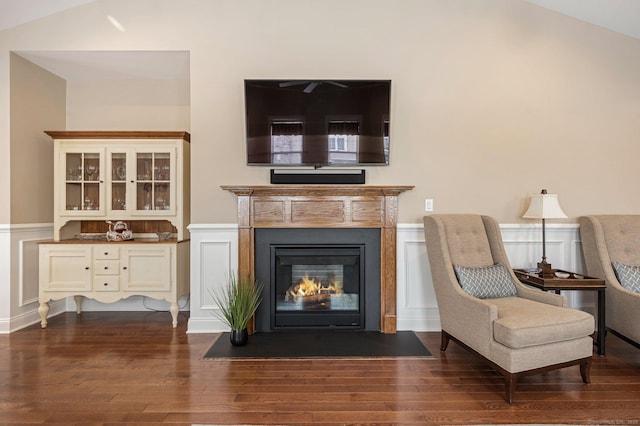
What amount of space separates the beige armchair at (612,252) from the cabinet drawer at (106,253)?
4253 mm

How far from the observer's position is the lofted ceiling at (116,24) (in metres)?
3.19

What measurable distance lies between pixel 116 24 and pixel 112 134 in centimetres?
100

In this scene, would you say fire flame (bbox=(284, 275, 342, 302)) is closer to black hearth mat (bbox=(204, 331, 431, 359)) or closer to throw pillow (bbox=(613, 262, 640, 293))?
black hearth mat (bbox=(204, 331, 431, 359))

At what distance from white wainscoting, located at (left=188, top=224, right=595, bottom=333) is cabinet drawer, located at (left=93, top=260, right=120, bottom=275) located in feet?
2.55

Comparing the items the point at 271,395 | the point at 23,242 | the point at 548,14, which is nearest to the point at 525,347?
the point at 271,395

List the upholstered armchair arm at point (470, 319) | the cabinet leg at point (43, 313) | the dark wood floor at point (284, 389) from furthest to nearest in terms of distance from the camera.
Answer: the cabinet leg at point (43, 313)
the upholstered armchair arm at point (470, 319)
the dark wood floor at point (284, 389)

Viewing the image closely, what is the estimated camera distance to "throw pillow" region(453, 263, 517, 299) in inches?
106

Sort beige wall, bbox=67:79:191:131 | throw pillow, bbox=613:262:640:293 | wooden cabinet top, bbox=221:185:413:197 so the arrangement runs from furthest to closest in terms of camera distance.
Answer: beige wall, bbox=67:79:191:131
wooden cabinet top, bbox=221:185:413:197
throw pillow, bbox=613:262:640:293

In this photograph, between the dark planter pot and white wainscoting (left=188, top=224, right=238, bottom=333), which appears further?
white wainscoting (left=188, top=224, right=238, bottom=333)

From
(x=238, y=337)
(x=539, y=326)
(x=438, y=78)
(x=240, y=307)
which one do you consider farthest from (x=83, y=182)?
(x=539, y=326)

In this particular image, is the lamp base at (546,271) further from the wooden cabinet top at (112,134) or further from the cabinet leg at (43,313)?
the cabinet leg at (43,313)

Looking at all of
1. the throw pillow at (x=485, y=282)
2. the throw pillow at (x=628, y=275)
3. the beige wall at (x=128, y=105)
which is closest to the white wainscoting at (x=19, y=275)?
the beige wall at (x=128, y=105)

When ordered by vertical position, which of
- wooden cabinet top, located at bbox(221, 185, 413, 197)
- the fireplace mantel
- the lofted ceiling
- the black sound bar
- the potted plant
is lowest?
the potted plant

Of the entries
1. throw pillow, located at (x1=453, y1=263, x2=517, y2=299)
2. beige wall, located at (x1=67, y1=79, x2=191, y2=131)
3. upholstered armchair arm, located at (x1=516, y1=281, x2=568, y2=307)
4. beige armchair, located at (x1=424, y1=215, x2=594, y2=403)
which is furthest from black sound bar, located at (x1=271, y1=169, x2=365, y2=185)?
upholstered armchair arm, located at (x1=516, y1=281, x2=568, y2=307)
